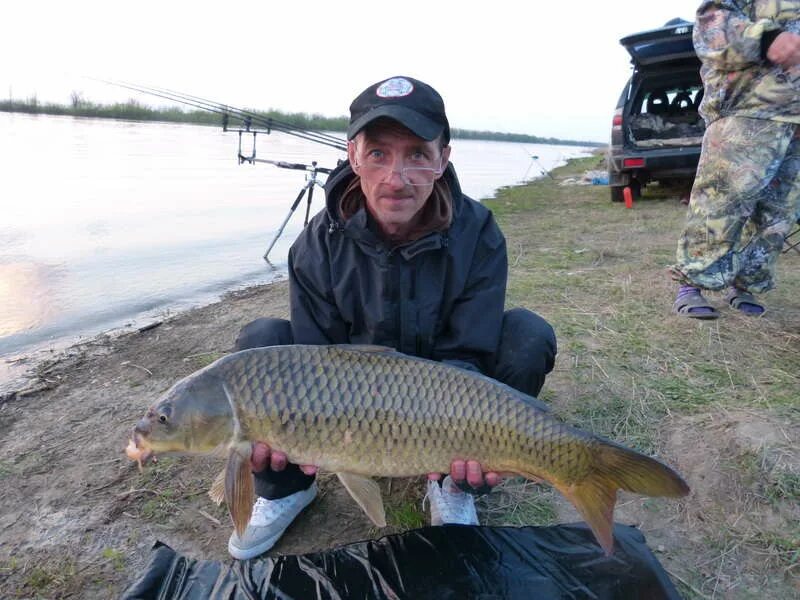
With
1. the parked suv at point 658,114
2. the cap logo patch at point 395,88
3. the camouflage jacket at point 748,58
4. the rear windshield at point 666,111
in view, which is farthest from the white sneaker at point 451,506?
the rear windshield at point 666,111

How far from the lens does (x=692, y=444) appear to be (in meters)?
2.06

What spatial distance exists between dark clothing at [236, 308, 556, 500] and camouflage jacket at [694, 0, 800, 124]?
6.08ft

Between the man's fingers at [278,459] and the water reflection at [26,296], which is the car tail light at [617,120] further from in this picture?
the man's fingers at [278,459]

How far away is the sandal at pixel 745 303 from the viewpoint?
3119 mm

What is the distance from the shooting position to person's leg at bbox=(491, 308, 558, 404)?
6.12ft

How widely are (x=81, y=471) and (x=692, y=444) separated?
2.11 metres

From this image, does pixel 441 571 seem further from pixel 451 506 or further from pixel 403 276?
pixel 403 276

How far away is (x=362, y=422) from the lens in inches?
59.6

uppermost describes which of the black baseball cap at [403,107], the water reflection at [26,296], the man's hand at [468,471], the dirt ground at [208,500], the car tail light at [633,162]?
the black baseball cap at [403,107]

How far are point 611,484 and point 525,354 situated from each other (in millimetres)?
507

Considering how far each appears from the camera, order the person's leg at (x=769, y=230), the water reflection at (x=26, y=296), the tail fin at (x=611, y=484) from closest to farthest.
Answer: the tail fin at (x=611, y=484)
the person's leg at (x=769, y=230)
the water reflection at (x=26, y=296)

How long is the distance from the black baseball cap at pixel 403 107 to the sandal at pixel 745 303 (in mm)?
2167

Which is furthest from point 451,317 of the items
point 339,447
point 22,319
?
point 22,319

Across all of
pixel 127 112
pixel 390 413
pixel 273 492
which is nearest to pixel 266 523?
pixel 273 492
